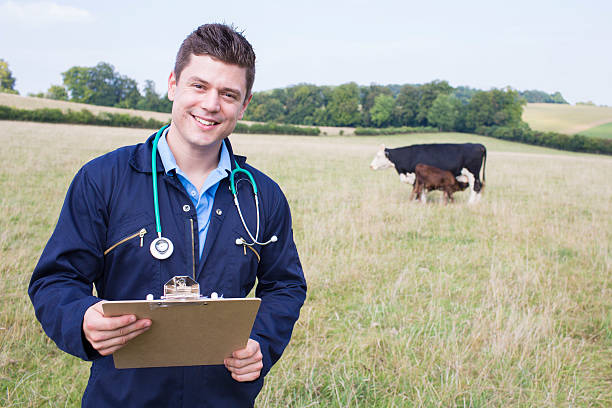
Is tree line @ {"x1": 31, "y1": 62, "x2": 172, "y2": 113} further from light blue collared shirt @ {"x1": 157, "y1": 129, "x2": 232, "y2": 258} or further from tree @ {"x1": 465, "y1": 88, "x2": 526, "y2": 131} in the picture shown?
light blue collared shirt @ {"x1": 157, "y1": 129, "x2": 232, "y2": 258}

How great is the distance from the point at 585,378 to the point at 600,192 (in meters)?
14.3

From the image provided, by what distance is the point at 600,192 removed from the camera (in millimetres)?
15719

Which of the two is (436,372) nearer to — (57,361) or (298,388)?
(298,388)

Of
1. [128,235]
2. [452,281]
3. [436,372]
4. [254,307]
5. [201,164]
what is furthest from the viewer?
[452,281]

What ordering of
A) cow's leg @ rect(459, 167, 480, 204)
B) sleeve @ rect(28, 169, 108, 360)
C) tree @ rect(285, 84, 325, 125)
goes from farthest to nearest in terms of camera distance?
tree @ rect(285, 84, 325, 125)
cow's leg @ rect(459, 167, 480, 204)
sleeve @ rect(28, 169, 108, 360)

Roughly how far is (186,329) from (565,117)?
3761 inches

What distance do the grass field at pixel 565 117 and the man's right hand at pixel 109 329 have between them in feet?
254

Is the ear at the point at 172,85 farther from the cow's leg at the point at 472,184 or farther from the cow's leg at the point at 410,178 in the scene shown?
the cow's leg at the point at 410,178

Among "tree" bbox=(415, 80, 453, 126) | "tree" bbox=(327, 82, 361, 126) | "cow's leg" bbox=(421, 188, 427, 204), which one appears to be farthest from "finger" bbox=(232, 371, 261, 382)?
"tree" bbox=(327, 82, 361, 126)

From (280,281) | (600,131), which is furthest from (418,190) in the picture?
(600,131)

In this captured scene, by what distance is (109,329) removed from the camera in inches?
52.1

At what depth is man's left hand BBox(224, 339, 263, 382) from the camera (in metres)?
1.59

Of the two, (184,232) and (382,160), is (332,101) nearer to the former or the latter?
(382,160)

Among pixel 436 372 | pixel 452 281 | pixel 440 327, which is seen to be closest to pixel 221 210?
pixel 436 372
